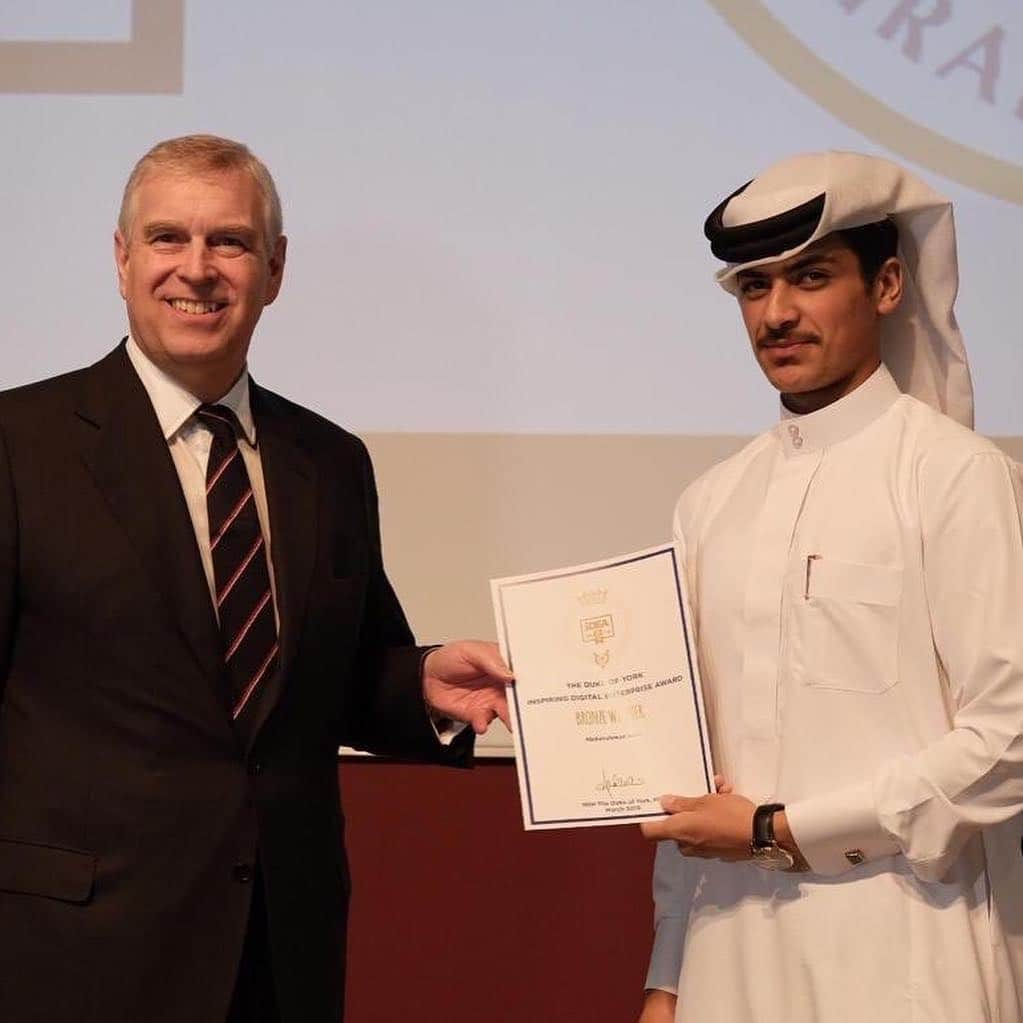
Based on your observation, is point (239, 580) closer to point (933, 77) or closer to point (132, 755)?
point (132, 755)

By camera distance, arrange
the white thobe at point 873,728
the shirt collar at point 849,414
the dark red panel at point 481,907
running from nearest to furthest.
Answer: the white thobe at point 873,728 < the shirt collar at point 849,414 < the dark red panel at point 481,907

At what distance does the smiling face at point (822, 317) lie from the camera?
6.77 ft

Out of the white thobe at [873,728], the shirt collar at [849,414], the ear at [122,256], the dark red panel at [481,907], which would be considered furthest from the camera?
the dark red panel at [481,907]

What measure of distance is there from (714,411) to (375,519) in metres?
0.80

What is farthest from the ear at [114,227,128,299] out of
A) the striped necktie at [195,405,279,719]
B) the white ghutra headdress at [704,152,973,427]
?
the white ghutra headdress at [704,152,973,427]

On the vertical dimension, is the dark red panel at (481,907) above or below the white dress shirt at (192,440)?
below

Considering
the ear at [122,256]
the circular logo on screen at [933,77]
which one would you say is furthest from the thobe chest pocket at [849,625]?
the circular logo on screen at [933,77]

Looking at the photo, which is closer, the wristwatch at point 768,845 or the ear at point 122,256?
the wristwatch at point 768,845

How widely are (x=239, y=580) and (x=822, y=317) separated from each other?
789 mm

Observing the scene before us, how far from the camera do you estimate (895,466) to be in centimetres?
202

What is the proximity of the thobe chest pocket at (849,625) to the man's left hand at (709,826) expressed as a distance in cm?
17

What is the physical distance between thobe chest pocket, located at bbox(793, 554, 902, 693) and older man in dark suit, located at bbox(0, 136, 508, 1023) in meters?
0.40

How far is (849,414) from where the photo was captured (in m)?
2.08

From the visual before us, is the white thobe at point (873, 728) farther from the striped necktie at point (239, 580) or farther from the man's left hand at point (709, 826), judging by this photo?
the striped necktie at point (239, 580)
